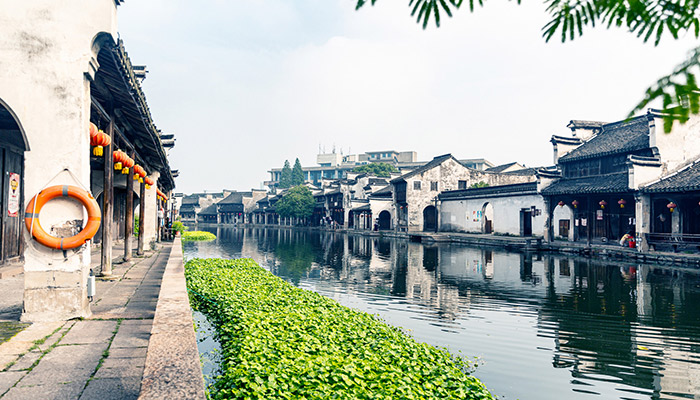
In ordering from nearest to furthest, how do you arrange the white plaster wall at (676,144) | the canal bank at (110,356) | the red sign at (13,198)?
the canal bank at (110,356), the red sign at (13,198), the white plaster wall at (676,144)

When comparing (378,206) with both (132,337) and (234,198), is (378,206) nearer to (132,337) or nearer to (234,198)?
(234,198)

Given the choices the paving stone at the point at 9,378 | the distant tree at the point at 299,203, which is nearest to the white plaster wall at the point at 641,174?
the paving stone at the point at 9,378

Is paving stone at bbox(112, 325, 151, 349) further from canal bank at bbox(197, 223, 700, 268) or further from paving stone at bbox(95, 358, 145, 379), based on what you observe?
canal bank at bbox(197, 223, 700, 268)

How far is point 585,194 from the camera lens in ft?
80.8

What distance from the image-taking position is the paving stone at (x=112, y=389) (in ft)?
11.6

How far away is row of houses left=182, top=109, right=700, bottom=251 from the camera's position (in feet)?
67.9

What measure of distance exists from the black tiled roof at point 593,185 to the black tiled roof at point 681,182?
1236 millimetres

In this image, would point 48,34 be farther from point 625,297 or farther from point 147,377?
point 625,297

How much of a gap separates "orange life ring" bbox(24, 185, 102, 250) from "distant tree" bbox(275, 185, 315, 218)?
54.5 m

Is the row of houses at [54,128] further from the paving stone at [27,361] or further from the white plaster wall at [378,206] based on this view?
the white plaster wall at [378,206]

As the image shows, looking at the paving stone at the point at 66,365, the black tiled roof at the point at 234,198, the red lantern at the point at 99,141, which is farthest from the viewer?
the black tiled roof at the point at 234,198

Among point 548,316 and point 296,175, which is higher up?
point 296,175

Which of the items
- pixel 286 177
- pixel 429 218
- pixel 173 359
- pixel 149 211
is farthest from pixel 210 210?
pixel 173 359

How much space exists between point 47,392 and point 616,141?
28949 mm
